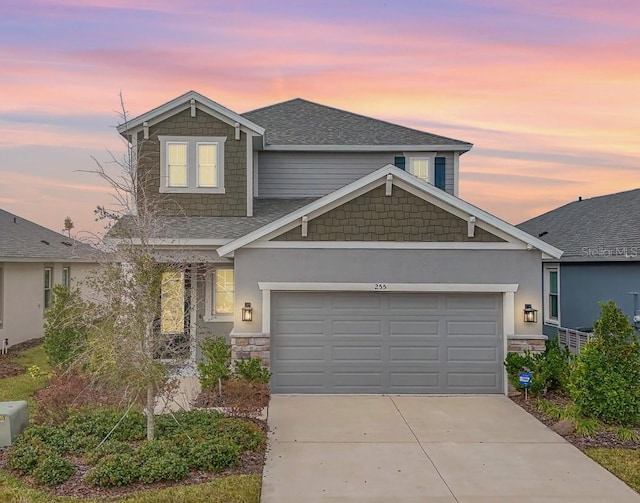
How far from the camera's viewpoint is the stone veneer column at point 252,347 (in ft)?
36.2

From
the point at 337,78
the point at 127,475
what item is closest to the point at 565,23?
the point at 337,78

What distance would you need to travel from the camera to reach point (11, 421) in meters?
7.83

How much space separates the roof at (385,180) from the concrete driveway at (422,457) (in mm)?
3197

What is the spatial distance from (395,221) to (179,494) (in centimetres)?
680

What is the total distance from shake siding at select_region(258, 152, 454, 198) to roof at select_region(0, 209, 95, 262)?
5.94 m

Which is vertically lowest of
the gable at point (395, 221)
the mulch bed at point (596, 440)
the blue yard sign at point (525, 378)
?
the mulch bed at point (596, 440)

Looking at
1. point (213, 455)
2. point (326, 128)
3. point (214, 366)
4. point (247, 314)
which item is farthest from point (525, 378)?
point (326, 128)

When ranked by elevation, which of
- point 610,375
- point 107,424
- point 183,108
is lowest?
point 107,424

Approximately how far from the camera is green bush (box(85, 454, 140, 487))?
6457 mm

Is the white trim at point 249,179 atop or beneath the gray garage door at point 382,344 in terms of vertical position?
atop

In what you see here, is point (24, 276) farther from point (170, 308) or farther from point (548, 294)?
point (548, 294)

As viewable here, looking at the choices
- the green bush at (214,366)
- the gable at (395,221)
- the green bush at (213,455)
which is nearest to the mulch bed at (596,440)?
the gable at (395,221)

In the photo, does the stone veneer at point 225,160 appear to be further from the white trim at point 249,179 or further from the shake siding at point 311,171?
the shake siding at point 311,171

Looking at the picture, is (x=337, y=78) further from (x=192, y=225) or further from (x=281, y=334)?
(x=281, y=334)
